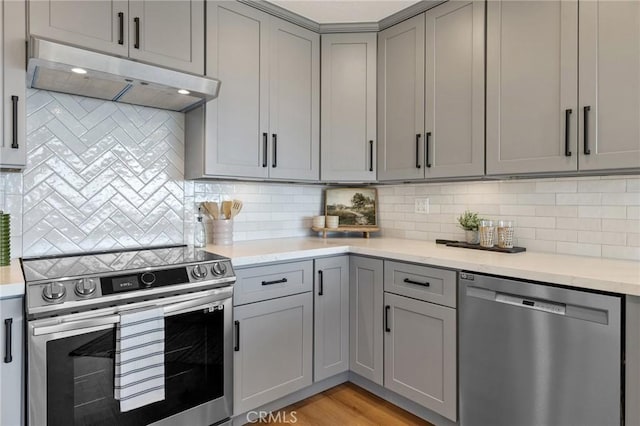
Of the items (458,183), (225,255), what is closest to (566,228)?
(458,183)

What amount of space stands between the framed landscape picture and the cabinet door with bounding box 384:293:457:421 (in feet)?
3.08

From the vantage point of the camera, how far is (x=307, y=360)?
2291 mm

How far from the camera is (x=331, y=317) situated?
2402 mm

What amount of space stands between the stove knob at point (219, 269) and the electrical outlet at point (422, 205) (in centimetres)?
158

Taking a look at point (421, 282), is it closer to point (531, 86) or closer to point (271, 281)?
point (271, 281)

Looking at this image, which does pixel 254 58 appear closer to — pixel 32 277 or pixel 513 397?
pixel 32 277

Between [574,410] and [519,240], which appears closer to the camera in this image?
[574,410]

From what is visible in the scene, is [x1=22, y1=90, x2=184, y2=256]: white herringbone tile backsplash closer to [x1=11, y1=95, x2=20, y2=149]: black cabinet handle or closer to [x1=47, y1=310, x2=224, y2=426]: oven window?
[x1=11, y1=95, x2=20, y2=149]: black cabinet handle

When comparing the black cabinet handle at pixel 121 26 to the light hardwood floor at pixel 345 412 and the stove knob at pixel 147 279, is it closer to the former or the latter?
the stove knob at pixel 147 279

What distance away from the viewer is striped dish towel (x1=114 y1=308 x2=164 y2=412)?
5.06 ft

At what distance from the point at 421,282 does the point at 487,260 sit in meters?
0.36

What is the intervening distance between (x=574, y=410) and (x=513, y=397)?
0.24 meters

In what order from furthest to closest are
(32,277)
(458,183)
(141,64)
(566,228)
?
(458,183) < (566,228) < (141,64) < (32,277)

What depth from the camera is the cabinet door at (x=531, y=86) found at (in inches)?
71.0
